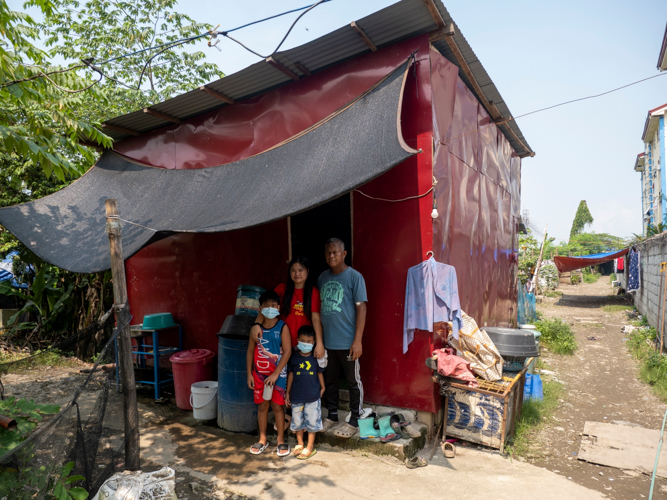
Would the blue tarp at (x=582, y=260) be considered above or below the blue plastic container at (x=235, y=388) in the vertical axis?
A: above

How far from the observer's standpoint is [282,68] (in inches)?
185

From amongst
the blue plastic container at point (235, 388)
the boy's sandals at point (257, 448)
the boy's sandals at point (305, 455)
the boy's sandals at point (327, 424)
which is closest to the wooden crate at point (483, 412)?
the boy's sandals at point (327, 424)

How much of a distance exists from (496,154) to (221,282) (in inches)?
194

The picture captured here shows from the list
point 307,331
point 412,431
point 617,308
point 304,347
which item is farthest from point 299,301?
point 617,308

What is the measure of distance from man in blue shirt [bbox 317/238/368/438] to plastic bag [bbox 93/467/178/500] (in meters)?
1.65

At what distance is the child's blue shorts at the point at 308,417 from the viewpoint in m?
3.84

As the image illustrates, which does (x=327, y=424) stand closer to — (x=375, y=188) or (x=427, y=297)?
(x=427, y=297)

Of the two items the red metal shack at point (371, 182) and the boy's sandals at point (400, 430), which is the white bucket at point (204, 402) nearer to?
the red metal shack at point (371, 182)

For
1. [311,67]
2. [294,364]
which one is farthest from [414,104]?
[294,364]

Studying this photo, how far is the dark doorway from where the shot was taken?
5574mm

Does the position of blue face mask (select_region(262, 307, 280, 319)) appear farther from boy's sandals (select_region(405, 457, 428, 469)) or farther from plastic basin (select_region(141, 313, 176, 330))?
plastic basin (select_region(141, 313, 176, 330))

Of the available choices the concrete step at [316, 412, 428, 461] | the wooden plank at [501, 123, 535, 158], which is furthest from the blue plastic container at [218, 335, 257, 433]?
the wooden plank at [501, 123, 535, 158]

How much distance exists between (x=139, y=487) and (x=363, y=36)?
416 cm

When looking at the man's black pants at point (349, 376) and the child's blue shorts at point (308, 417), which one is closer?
the child's blue shorts at point (308, 417)
